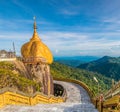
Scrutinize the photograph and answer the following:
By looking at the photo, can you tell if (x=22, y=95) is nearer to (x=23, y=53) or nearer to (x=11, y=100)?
(x=11, y=100)

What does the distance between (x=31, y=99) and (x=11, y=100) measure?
5.66 feet

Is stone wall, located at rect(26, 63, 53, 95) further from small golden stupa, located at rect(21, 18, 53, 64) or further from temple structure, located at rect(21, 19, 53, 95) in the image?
small golden stupa, located at rect(21, 18, 53, 64)

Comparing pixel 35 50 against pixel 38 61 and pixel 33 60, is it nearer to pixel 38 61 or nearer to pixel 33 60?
pixel 33 60

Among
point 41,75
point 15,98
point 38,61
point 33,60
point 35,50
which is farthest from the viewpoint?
point 35,50

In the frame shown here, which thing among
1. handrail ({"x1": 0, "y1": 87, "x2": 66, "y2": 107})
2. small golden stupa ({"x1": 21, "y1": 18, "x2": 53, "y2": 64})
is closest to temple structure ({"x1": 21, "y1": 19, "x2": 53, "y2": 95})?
small golden stupa ({"x1": 21, "y1": 18, "x2": 53, "y2": 64})

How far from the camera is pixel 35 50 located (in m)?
37.4

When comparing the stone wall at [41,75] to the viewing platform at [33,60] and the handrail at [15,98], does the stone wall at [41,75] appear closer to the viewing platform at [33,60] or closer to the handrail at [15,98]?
the viewing platform at [33,60]

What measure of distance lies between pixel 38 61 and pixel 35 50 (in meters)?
2.69

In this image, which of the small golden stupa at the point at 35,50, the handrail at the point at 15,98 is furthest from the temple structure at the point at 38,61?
the handrail at the point at 15,98

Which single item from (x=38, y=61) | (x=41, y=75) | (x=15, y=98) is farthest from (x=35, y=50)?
(x=15, y=98)

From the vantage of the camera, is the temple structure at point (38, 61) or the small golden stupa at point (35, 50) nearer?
the temple structure at point (38, 61)

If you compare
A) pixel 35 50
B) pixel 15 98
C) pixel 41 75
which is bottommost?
pixel 15 98

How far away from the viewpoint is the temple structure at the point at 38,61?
34.4 metres

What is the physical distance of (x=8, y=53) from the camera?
35688 mm
